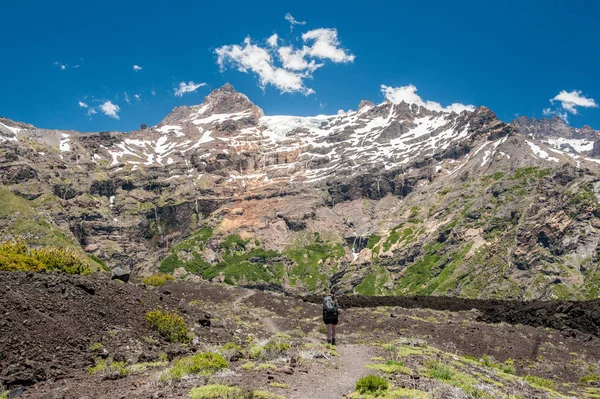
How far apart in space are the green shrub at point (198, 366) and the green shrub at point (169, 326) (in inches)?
417

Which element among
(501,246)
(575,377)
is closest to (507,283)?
(501,246)

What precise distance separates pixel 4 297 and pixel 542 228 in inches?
7830

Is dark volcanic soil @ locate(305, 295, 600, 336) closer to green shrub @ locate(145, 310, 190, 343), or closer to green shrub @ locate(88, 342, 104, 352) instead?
green shrub @ locate(145, 310, 190, 343)

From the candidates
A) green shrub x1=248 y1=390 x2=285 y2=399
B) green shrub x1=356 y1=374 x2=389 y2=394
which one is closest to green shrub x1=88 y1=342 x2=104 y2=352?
green shrub x1=248 y1=390 x2=285 y2=399

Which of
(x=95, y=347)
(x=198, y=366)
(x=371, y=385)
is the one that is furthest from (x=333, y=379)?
(x=95, y=347)

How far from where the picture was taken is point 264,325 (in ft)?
133

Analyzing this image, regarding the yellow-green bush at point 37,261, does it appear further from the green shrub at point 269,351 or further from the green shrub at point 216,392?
the green shrub at point 216,392

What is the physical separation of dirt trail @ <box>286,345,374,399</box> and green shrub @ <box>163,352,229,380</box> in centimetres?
294

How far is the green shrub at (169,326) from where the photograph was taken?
27.6 m

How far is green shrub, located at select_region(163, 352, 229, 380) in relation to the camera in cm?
1565

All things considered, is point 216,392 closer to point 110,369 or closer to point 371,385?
point 371,385

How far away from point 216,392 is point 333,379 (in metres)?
5.09

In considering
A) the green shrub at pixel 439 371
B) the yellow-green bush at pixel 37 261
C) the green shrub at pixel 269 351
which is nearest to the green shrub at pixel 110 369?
the green shrub at pixel 269 351

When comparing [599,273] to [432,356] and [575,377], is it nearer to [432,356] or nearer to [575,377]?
[575,377]
